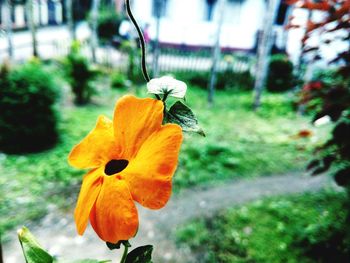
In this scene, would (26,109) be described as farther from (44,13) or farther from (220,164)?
(44,13)

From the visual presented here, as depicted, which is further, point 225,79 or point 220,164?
point 225,79

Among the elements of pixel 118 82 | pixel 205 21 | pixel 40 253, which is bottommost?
pixel 40 253

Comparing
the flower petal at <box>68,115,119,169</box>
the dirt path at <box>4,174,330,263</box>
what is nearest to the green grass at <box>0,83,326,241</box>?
the dirt path at <box>4,174,330,263</box>

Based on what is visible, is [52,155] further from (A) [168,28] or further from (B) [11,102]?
(A) [168,28]

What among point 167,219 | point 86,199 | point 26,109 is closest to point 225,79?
point 26,109

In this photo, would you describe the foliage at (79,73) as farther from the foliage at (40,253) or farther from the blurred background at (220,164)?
the foliage at (40,253)

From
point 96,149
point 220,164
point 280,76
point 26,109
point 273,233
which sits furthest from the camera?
point 280,76

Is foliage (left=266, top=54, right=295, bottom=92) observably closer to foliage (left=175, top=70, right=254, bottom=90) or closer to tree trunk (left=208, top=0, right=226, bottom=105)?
foliage (left=175, top=70, right=254, bottom=90)
